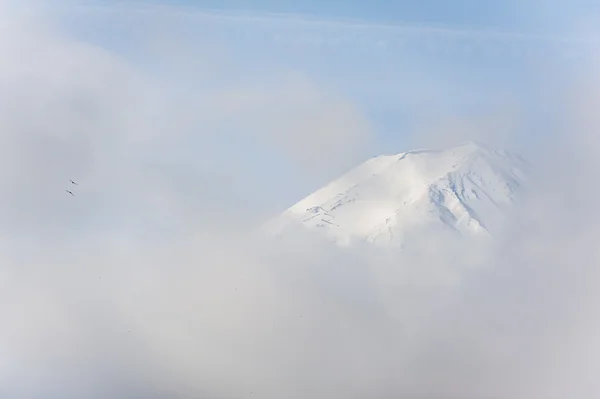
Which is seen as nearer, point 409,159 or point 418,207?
point 418,207

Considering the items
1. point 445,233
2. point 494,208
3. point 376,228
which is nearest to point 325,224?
point 376,228

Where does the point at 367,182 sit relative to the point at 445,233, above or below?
above

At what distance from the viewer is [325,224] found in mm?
116750

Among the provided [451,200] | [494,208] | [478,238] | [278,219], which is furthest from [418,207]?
[278,219]

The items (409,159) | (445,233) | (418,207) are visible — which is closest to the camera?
(445,233)

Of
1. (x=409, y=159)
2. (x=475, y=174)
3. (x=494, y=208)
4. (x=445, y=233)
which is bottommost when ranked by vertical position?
(x=445, y=233)

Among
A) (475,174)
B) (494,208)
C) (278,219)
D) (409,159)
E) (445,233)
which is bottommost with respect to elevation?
(278,219)

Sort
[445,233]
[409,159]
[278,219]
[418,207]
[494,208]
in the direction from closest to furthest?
[278,219] < [445,233] < [494,208] < [418,207] < [409,159]

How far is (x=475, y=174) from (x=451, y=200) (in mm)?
6383

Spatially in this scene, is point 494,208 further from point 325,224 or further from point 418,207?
point 325,224

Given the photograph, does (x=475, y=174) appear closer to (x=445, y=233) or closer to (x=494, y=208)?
(x=494, y=208)

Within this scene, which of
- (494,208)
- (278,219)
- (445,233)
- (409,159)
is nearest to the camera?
(278,219)

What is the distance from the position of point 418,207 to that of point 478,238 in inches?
914

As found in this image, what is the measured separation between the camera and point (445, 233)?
366ft
